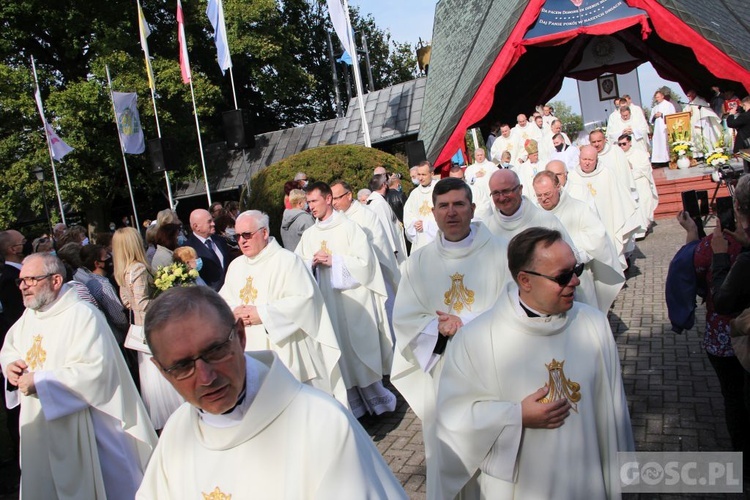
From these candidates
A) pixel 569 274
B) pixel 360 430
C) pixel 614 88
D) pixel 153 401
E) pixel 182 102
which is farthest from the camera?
pixel 182 102

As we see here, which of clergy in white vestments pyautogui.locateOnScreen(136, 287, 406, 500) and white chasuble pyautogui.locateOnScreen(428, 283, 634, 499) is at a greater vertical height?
clergy in white vestments pyautogui.locateOnScreen(136, 287, 406, 500)

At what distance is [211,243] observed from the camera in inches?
277

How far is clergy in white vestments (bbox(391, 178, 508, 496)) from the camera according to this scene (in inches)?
158

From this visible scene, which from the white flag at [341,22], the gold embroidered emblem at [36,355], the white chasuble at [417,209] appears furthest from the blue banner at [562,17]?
the gold embroidered emblem at [36,355]

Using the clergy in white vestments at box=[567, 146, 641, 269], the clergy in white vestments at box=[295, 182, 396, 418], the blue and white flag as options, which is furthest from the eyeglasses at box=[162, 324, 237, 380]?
the blue and white flag

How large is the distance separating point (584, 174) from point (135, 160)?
818 inches

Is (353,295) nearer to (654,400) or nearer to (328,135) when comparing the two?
(654,400)

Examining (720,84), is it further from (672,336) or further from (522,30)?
(672,336)

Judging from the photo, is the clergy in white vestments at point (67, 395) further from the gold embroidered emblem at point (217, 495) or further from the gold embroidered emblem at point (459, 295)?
the gold embroidered emblem at point (217, 495)

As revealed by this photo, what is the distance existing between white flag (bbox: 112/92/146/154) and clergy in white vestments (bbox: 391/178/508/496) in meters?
16.8

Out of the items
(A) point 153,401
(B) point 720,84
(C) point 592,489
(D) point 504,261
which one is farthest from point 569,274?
(B) point 720,84

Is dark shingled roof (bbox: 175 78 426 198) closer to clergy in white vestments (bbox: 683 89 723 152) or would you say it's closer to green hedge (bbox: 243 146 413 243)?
clergy in white vestments (bbox: 683 89 723 152)

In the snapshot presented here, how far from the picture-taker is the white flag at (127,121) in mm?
18844

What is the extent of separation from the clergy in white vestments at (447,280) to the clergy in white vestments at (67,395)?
1.84m
